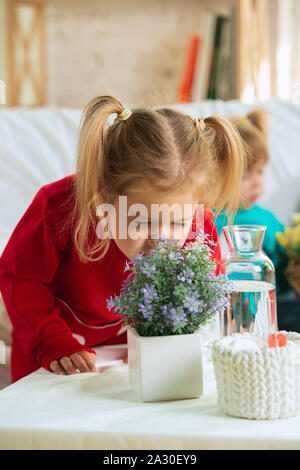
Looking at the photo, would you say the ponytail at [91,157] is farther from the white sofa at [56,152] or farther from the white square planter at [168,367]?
the white sofa at [56,152]

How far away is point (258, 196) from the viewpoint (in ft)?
6.17

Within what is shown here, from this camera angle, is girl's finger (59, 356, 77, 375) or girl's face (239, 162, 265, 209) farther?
girl's face (239, 162, 265, 209)

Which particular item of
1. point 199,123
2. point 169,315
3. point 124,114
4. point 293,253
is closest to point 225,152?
point 199,123

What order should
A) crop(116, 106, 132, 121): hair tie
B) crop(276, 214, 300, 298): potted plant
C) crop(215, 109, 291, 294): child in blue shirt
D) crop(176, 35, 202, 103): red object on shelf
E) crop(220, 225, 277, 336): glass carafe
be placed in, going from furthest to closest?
crop(176, 35, 202, 103): red object on shelf, crop(215, 109, 291, 294): child in blue shirt, crop(276, 214, 300, 298): potted plant, crop(116, 106, 132, 121): hair tie, crop(220, 225, 277, 336): glass carafe

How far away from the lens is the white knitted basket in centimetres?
61

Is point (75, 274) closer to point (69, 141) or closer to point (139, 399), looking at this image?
point (139, 399)

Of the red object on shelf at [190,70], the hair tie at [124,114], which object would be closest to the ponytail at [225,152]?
the hair tie at [124,114]

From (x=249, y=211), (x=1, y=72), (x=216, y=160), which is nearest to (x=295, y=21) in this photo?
(x=249, y=211)

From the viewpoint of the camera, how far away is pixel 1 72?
2.55m

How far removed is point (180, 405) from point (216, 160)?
1.51ft

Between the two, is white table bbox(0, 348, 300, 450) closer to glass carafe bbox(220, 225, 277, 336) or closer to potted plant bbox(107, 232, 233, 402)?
potted plant bbox(107, 232, 233, 402)

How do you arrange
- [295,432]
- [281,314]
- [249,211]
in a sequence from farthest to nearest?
[249,211], [281,314], [295,432]

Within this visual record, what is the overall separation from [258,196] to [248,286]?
110 centimetres

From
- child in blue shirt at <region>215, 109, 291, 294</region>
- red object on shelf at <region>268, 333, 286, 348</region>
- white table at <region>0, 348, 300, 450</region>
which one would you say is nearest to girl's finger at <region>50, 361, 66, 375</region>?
white table at <region>0, 348, 300, 450</region>
